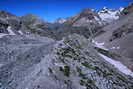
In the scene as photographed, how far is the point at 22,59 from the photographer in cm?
827

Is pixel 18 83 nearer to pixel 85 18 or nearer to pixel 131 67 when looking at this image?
pixel 131 67

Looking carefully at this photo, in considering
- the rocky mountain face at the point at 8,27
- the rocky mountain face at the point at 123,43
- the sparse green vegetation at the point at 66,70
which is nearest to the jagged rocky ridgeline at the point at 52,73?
the sparse green vegetation at the point at 66,70

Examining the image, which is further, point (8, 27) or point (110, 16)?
point (110, 16)

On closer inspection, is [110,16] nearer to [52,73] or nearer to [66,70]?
[66,70]

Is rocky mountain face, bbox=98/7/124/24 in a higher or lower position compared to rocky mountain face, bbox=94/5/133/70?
higher

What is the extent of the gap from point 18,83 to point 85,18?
80156 millimetres

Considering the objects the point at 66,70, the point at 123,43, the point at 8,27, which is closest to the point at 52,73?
the point at 66,70

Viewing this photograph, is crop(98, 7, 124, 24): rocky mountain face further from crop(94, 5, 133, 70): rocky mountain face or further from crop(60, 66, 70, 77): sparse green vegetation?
crop(60, 66, 70, 77): sparse green vegetation

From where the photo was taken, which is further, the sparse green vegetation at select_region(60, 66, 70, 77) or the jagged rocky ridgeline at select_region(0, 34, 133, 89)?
the sparse green vegetation at select_region(60, 66, 70, 77)

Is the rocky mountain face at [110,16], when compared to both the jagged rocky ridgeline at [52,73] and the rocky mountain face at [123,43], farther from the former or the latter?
the jagged rocky ridgeline at [52,73]

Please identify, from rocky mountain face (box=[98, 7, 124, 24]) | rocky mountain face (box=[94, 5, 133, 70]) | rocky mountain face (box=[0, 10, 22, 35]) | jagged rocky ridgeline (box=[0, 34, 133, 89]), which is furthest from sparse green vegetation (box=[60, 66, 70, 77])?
rocky mountain face (box=[98, 7, 124, 24])

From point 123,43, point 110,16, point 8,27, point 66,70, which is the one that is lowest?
point 66,70

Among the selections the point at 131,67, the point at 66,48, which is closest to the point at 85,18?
the point at 131,67

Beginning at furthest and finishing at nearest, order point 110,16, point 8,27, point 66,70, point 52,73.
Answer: point 110,16 → point 8,27 → point 66,70 → point 52,73
